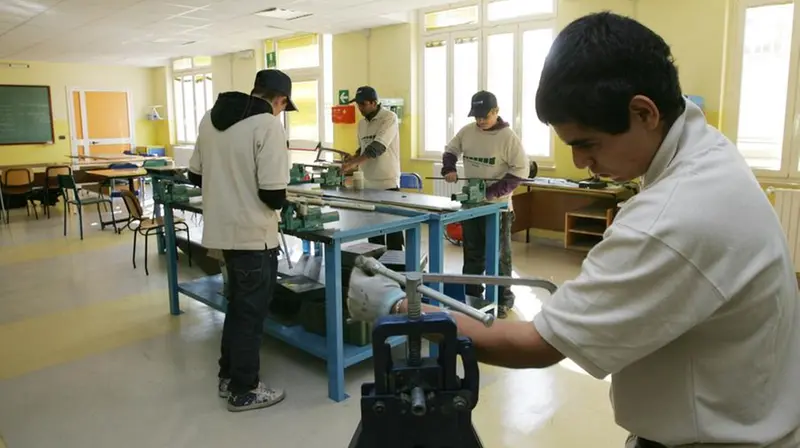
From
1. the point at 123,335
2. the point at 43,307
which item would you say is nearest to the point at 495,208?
the point at 123,335

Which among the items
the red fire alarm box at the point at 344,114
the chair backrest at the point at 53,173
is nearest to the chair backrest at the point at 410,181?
the red fire alarm box at the point at 344,114

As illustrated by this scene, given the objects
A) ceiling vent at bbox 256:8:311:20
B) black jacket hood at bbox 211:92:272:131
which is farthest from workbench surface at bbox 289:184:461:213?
ceiling vent at bbox 256:8:311:20

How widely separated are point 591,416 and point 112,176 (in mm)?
6650

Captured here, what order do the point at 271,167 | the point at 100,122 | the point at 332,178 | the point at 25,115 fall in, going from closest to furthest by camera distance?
1. the point at 271,167
2. the point at 332,178
3. the point at 25,115
4. the point at 100,122

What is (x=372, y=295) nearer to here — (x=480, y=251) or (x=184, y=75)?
(x=480, y=251)

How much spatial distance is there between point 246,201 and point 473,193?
1.42 metres

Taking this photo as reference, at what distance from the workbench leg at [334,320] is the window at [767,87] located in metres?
4.00

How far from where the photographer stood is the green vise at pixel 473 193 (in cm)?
360

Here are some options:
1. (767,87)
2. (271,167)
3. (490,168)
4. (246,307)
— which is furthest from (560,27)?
(246,307)

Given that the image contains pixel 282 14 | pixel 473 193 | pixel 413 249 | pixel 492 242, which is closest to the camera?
pixel 413 249

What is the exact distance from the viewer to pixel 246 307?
2.82 meters

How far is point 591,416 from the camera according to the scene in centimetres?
277

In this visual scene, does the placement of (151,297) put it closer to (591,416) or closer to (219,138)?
(219,138)

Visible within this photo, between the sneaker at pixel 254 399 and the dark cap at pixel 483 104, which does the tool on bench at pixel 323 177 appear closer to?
the dark cap at pixel 483 104
